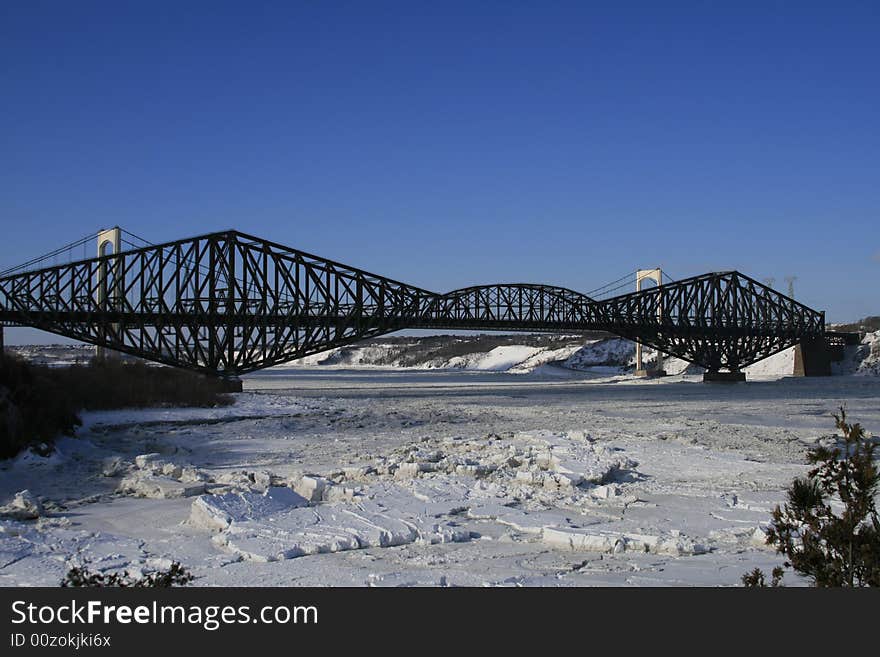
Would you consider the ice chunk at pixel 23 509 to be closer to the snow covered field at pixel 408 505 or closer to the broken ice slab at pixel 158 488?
the snow covered field at pixel 408 505

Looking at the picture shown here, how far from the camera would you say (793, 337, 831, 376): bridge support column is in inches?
3871

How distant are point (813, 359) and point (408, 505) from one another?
9977 centimetres

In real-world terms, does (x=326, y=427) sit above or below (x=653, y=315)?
below

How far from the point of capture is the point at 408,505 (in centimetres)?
1266

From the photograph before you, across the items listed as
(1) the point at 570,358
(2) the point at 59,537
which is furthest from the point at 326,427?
(1) the point at 570,358

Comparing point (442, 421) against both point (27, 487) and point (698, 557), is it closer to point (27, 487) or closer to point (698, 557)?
point (27, 487)

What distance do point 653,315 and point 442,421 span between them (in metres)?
72.3

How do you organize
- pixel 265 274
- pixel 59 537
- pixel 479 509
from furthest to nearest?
pixel 265 274 < pixel 479 509 < pixel 59 537

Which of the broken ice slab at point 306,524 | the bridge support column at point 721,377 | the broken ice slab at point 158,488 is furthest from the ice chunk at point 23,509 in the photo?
the bridge support column at point 721,377

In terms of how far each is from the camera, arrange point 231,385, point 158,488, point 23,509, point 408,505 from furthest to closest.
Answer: point 231,385 → point 158,488 → point 408,505 → point 23,509

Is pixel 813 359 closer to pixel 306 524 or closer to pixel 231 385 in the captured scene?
pixel 231 385

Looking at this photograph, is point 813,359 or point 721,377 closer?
point 721,377

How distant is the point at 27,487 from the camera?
1559 centimetres

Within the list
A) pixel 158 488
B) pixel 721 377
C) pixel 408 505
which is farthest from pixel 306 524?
pixel 721 377
